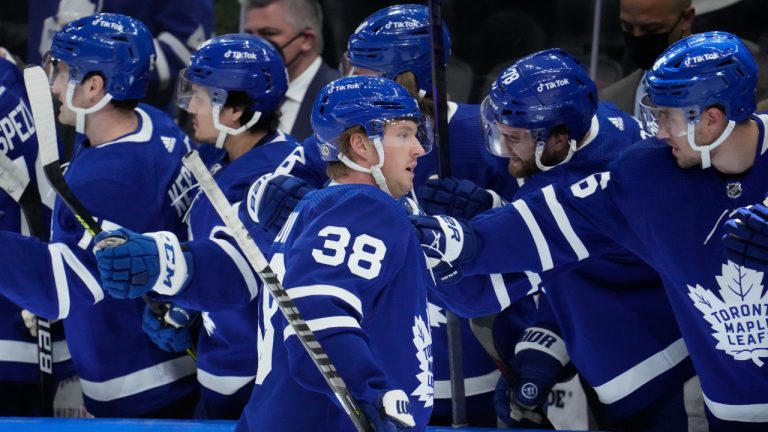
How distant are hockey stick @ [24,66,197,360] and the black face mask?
1852 millimetres

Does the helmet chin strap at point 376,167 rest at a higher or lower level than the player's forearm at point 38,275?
higher

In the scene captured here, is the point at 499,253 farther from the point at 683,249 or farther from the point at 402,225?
the point at 402,225

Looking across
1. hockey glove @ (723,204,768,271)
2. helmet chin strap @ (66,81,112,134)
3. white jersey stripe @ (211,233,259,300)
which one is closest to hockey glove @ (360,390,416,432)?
hockey glove @ (723,204,768,271)

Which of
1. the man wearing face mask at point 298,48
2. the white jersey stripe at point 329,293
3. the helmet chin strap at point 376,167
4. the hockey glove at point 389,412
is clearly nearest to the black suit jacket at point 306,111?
the man wearing face mask at point 298,48

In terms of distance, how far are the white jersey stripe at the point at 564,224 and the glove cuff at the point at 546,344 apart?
1.45 ft

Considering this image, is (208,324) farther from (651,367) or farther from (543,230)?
(651,367)

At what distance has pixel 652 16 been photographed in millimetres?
4707

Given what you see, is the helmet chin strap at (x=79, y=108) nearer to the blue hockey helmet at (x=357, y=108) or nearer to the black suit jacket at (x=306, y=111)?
the blue hockey helmet at (x=357, y=108)

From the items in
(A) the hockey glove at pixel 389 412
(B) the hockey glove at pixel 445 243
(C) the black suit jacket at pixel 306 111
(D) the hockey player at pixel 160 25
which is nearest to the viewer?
(A) the hockey glove at pixel 389 412

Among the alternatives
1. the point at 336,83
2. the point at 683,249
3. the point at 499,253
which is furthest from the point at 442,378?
the point at 336,83

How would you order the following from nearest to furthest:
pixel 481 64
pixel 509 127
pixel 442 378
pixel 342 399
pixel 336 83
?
1. pixel 342 399
2. pixel 336 83
3. pixel 509 127
4. pixel 442 378
5. pixel 481 64

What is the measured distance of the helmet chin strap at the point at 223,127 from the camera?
4199 millimetres

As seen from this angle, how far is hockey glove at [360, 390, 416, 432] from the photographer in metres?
2.85

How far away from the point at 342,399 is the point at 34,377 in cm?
194
